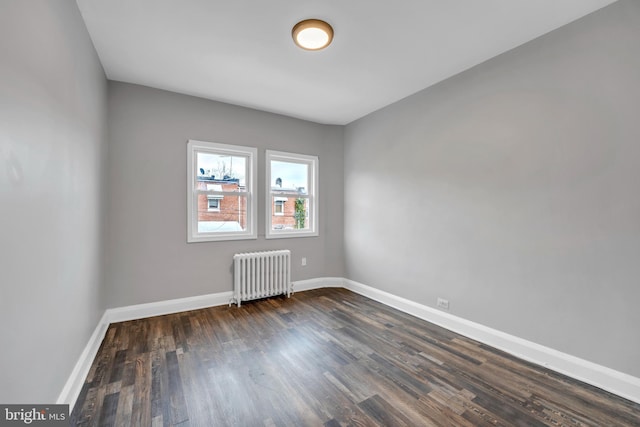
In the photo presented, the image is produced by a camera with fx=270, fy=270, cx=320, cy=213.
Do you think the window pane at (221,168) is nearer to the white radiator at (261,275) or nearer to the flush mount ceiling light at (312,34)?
the white radiator at (261,275)

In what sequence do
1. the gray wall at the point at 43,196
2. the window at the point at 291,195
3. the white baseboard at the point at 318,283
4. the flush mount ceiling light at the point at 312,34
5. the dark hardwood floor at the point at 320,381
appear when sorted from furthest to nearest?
1. the white baseboard at the point at 318,283
2. the window at the point at 291,195
3. the flush mount ceiling light at the point at 312,34
4. the dark hardwood floor at the point at 320,381
5. the gray wall at the point at 43,196

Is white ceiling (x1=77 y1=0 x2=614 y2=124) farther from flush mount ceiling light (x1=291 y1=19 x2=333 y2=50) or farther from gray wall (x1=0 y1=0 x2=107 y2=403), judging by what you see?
gray wall (x1=0 y1=0 x2=107 y2=403)

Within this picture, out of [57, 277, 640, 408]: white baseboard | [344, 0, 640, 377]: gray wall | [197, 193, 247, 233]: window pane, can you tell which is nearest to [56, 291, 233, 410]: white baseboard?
[57, 277, 640, 408]: white baseboard

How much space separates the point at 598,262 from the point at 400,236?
1.87 meters

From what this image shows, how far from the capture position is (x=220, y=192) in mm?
3742

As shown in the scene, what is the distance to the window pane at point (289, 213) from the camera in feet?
13.8

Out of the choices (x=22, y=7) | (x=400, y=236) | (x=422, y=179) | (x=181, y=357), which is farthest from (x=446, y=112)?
(x=181, y=357)

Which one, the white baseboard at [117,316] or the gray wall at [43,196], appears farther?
the white baseboard at [117,316]

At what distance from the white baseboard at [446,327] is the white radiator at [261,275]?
0.21 metres

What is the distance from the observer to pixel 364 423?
64.6 inches

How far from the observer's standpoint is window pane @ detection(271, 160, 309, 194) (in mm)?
4207

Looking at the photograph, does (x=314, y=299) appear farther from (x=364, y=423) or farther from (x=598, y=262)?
(x=598, y=262)

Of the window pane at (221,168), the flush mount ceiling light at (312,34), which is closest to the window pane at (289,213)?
the window pane at (221,168)

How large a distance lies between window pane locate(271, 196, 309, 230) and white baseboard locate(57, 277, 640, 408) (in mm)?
917
